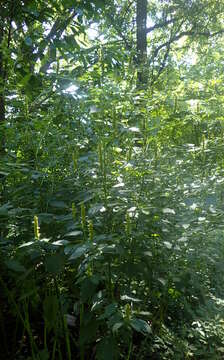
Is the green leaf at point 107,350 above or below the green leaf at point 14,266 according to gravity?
below

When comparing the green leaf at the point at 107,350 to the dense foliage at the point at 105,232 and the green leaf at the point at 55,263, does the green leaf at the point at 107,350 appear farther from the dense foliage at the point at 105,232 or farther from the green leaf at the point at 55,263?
the green leaf at the point at 55,263

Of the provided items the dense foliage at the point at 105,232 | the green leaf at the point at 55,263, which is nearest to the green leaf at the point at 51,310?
the dense foliage at the point at 105,232

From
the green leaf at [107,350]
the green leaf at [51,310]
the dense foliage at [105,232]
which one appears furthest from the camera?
the green leaf at [51,310]

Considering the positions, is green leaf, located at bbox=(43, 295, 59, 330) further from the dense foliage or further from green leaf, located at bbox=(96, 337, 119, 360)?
green leaf, located at bbox=(96, 337, 119, 360)

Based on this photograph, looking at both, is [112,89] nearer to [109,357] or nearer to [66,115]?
[66,115]

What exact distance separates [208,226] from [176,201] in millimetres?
211

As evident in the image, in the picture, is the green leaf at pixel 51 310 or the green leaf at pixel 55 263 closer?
the green leaf at pixel 55 263

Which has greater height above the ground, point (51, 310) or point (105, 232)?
point (105, 232)

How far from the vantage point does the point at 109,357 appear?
54.3 inches

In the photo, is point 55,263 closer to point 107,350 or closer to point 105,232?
point 105,232

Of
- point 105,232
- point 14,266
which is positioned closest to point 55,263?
point 14,266

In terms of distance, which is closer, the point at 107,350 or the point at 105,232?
the point at 107,350

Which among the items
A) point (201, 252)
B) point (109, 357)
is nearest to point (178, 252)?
point (201, 252)

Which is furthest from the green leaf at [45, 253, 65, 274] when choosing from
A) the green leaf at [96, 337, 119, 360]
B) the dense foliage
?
the green leaf at [96, 337, 119, 360]
